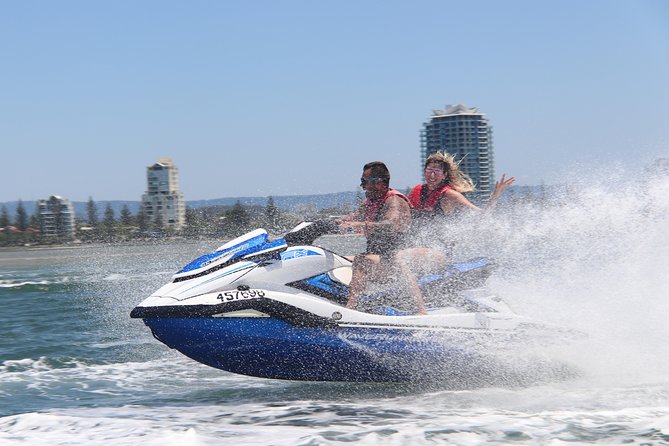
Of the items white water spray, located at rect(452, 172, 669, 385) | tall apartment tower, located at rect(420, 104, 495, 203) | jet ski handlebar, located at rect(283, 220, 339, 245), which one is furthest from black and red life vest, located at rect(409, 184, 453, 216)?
tall apartment tower, located at rect(420, 104, 495, 203)

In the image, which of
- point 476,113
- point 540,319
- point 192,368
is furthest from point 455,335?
point 476,113

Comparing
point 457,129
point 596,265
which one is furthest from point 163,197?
point 596,265

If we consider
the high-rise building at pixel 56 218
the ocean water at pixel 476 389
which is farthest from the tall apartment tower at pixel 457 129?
the ocean water at pixel 476 389

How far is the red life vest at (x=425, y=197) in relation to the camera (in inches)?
264

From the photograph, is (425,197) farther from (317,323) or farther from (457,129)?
(457,129)

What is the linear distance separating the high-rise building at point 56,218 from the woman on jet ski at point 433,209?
78.0 meters

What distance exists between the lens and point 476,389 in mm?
6207

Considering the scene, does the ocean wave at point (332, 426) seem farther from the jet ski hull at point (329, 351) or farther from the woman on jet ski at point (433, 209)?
the woman on jet ski at point (433, 209)

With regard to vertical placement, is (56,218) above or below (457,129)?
below

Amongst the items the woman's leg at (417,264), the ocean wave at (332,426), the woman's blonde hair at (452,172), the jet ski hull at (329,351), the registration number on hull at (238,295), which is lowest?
the ocean wave at (332,426)

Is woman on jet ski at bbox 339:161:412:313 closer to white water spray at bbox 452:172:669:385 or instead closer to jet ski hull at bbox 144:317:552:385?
jet ski hull at bbox 144:317:552:385

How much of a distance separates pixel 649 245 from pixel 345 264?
10.7 ft

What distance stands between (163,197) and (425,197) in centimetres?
10657

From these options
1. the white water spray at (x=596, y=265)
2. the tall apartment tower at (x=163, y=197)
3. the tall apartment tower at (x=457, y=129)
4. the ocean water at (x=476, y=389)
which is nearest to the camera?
the ocean water at (x=476, y=389)
